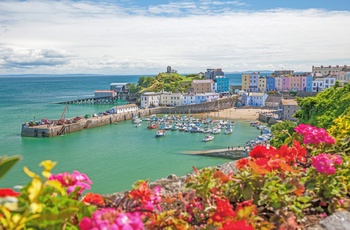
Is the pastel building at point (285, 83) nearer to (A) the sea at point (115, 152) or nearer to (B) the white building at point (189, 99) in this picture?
(B) the white building at point (189, 99)

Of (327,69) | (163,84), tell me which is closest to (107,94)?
(163,84)

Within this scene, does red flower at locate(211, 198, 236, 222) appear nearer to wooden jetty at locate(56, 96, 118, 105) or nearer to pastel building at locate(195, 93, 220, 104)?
pastel building at locate(195, 93, 220, 104)

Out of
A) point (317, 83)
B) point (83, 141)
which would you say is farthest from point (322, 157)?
point (317, 83)

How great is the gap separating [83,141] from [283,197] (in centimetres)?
3231

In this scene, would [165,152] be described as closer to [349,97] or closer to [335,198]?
[349,97]

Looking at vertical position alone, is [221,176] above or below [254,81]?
above

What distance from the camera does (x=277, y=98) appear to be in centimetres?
5656

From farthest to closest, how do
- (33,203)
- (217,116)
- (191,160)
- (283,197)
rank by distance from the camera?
(217,116) < (191,160) < (283,197) < (33,203)

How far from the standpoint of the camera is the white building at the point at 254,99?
5591cm

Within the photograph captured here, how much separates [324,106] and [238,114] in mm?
34148

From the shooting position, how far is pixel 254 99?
56.6 metres

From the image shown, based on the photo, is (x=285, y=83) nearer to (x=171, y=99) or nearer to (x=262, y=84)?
(x=262, y=84)

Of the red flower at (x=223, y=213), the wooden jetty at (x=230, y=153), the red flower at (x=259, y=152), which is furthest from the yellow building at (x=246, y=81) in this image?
the red flower at (x=223, y=213)

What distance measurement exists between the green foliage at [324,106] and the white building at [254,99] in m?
38.7
